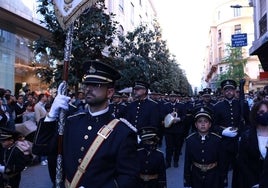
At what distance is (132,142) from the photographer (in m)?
3.32

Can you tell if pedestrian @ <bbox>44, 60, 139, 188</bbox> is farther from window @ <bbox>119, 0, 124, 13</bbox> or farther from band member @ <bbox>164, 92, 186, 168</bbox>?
window @ <bbox>119, 0, 124, 13</bbox>

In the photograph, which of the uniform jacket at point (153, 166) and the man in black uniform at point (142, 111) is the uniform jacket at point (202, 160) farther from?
the man in black uniform at point (142, 111)

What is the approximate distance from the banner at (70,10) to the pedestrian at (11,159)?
2.46 metres

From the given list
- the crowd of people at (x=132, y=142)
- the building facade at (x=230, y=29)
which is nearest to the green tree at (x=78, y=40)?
the crowd of people at (x=132, y=142)

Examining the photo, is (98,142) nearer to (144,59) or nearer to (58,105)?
(58,105)

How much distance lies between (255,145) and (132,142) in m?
2.27

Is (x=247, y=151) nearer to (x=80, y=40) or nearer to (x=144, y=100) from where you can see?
(x=144, y=100)

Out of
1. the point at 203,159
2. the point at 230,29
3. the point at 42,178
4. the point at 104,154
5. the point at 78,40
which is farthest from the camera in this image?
the point at 230,29

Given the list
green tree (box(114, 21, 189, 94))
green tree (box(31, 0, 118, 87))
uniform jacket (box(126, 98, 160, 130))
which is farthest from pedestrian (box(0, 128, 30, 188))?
green tree (box(114, 21, 189, 94))

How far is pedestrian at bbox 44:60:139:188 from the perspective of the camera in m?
3.17

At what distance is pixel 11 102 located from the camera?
38.2ft

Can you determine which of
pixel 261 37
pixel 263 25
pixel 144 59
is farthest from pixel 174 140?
pixel 144 59

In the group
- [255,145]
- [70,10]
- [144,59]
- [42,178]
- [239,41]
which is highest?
[239,41]

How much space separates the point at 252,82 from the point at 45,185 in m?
49.7
